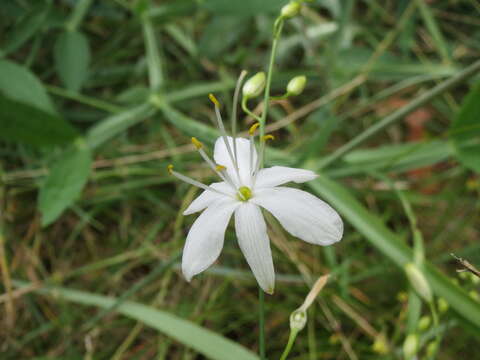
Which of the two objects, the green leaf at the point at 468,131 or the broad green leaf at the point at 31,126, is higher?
the broad green leaf at the point at 31,126

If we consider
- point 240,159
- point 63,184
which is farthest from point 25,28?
point 240,159

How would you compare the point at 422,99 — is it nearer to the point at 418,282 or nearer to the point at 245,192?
the point at 418,282

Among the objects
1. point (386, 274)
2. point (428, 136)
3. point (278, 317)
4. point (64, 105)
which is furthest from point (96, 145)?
point (428, 136)

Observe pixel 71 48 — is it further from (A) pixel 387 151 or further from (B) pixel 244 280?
(A) pixel 387 151

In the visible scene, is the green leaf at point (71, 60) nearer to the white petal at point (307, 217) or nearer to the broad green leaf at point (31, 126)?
the broad green leaf at point (31, 126)

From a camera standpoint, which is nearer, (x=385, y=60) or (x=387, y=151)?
(x=387, y=151)

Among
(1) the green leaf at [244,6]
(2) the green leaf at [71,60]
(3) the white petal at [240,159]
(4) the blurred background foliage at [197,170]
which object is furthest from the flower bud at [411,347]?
(2) the green leaf at [71,60]

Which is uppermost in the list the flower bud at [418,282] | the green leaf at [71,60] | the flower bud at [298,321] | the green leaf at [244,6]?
the green leaf at [71,60]
